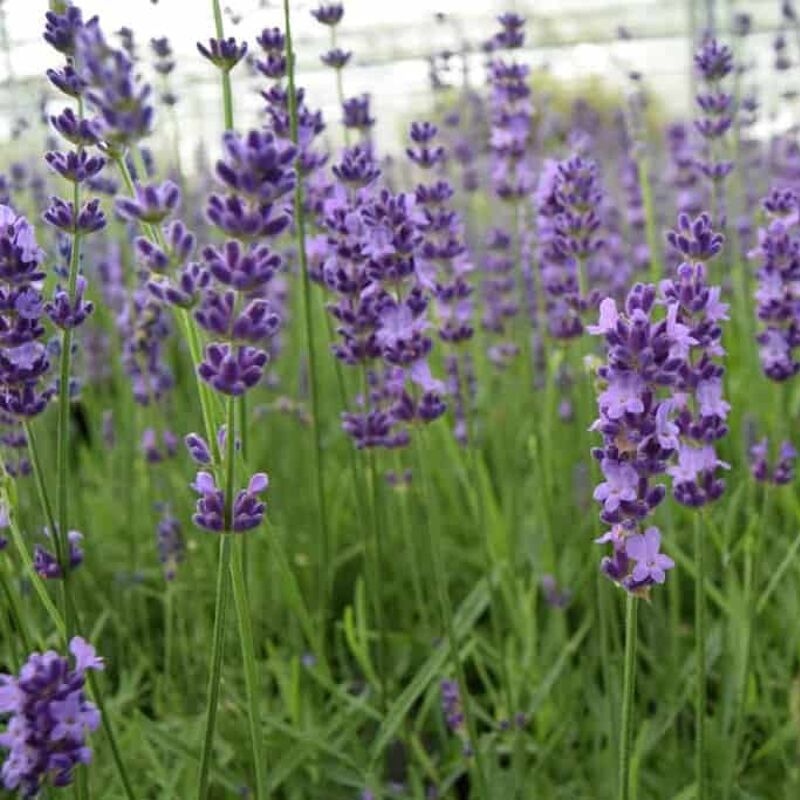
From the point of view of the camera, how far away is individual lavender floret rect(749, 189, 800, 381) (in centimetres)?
190

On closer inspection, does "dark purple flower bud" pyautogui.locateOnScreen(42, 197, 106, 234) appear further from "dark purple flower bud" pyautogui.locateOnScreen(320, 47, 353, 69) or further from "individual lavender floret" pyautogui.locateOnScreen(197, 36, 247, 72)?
"dark purple flower bud" pyautogui.locateOnScreen(320, 47, 353, 69)

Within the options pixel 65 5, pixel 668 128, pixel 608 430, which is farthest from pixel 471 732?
pixel 668 128

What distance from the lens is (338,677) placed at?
2.53m

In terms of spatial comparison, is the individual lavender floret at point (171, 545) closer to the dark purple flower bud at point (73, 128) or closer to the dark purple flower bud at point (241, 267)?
the dark purple flower bud at point (73, 128)

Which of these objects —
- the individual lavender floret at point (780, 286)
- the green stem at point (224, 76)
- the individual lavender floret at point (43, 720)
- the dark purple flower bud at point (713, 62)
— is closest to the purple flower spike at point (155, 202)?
the individual lavender floret at point (43, 720)

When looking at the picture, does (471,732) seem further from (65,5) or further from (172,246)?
(65,5)

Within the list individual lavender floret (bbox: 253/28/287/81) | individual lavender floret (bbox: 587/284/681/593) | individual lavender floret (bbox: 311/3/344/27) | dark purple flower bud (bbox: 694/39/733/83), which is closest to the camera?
individual lavender floret (bbox: 587/284/681/593)

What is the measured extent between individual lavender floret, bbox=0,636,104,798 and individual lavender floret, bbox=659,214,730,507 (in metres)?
0.71

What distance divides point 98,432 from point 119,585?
121 cm

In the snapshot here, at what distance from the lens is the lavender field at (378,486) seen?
1.14m

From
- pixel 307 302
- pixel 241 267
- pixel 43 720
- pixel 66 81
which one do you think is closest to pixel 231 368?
pixel 241 267

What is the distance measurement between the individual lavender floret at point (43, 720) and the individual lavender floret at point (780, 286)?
1315 millimetres

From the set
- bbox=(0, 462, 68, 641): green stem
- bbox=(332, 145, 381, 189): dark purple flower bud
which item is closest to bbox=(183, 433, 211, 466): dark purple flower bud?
bbox=(0, 462, 68, 641): green stem

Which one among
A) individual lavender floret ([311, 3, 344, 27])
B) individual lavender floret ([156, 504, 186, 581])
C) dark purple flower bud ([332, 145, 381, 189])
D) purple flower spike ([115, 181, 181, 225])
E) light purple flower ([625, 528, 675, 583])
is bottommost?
individual lavender floret ([156, 504, 186, 581])
